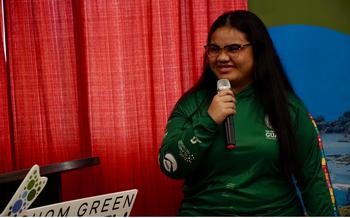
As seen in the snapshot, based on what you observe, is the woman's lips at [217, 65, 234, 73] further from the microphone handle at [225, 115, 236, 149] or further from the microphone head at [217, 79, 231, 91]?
the microphone handle at [225, 115, 236, 149]

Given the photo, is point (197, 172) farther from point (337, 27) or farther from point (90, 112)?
point (337, 27)

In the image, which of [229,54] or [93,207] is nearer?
[93,207]

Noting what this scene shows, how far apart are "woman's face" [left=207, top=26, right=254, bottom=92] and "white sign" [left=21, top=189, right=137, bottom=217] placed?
690 mm

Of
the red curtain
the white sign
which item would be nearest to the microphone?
the white sign

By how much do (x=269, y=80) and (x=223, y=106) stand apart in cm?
26

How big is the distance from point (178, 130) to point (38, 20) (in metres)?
1.21

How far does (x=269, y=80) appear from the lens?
1349 millimetres

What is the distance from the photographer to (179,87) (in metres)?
2.08

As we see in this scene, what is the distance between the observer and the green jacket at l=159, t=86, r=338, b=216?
4.00 feet

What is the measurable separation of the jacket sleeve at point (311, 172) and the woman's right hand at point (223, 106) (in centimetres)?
27

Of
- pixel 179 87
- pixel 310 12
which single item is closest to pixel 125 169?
pixel 179 87

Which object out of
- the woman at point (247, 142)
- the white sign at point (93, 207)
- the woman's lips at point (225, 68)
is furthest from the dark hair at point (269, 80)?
the white sign at point (93, 207)

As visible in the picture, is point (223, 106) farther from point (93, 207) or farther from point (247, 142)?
point (93, 207)

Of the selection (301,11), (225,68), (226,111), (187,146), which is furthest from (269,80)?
(301,11)
